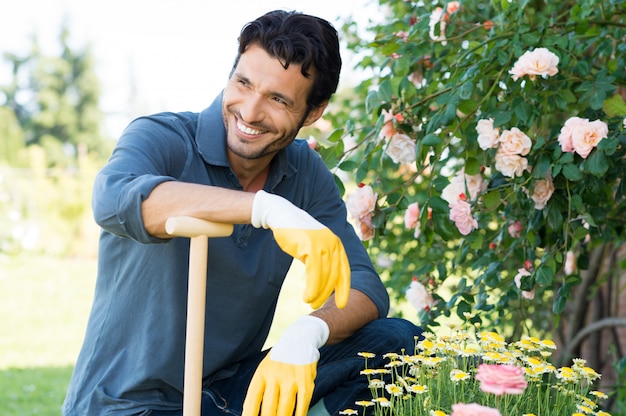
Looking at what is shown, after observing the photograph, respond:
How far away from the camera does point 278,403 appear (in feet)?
5.24

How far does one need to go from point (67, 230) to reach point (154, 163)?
28.4ft

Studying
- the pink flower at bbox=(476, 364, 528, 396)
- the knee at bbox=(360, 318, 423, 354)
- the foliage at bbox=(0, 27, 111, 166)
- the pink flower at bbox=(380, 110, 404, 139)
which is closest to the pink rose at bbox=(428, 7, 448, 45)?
the pink flower at bbox=(380, 110, 404, 139)

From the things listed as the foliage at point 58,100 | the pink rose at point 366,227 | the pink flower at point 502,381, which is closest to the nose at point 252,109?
the pink rose at point 366,227

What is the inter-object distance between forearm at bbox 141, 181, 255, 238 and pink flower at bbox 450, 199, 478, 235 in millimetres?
848

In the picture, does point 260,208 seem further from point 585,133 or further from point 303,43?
point 585,133

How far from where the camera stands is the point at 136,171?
1686 millimetres

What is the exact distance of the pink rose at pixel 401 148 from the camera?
2258mm

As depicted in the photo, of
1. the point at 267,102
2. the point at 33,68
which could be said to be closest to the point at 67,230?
Result: the point at 267,102

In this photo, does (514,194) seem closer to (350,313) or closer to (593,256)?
(350,313)

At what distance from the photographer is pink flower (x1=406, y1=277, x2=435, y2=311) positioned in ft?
8.29

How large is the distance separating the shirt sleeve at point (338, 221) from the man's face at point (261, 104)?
250 mm

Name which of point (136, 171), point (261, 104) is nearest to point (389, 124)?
point (261, 104)

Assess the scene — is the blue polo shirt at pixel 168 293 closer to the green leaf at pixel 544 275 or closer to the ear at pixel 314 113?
the ear at pixel 314 113

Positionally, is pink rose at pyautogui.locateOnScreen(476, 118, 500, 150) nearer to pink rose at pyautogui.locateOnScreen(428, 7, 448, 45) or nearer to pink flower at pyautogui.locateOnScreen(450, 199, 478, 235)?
pink flower at pyautogui.locateOnScreen(450, 199, 478, 235)
